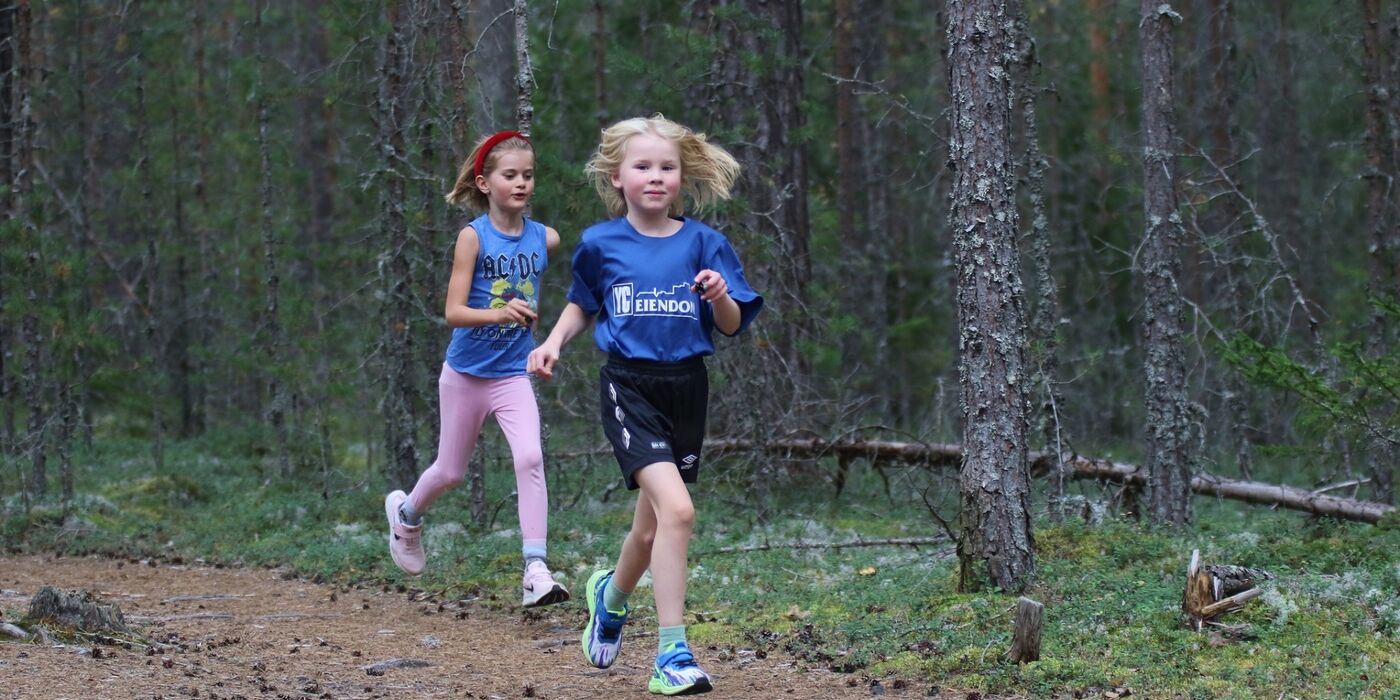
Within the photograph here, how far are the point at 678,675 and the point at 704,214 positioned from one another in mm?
7018

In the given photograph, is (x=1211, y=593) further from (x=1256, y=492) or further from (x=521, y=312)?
(x=1256, y=492)

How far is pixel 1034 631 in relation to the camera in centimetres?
575

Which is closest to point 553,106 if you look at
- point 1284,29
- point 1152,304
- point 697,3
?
point 697,3

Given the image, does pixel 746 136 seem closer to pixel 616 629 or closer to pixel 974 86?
pixel 974 86

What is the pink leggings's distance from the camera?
6922mm

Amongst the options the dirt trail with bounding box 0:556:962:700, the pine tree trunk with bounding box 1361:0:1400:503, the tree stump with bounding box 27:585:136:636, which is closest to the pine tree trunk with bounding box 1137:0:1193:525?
the pine tree trunk with bounding box 1361:0:1400:503

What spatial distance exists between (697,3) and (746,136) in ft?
6.85

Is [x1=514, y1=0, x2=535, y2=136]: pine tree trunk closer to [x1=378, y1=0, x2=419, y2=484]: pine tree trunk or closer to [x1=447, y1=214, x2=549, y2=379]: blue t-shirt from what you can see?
[x1=447, y1=214, x2=549, y2=379]: blue t-shirt

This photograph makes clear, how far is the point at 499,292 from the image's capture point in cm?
685

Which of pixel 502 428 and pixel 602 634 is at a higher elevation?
pixel 502 428

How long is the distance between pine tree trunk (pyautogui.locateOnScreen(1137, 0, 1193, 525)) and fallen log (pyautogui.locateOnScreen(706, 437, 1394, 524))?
794mm

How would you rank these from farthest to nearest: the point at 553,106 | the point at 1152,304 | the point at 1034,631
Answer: the point at 553,106 < the point at 1152,304 < the point at 1034,631

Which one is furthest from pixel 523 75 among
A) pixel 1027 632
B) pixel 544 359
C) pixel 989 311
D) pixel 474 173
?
pixel 1027 632

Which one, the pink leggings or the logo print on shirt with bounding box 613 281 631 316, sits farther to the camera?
the pink leggings
